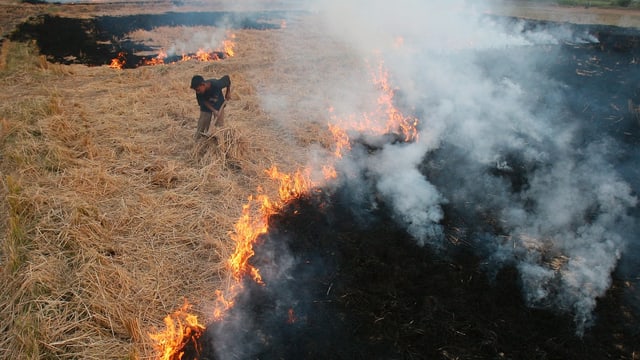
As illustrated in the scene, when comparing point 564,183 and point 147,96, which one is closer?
point 564,183

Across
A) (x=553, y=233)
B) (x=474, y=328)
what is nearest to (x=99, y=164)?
(x=474, y=328)

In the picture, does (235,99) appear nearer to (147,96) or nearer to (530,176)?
(147,96)

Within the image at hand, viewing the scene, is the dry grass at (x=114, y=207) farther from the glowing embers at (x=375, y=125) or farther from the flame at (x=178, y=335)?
the glowing embers at (x=375, y=125)

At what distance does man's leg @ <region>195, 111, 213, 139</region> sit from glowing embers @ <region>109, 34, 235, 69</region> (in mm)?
7320

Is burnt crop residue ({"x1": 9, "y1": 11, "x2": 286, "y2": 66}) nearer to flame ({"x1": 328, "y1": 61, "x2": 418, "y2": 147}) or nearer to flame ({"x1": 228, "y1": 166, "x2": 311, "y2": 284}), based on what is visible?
flame ({"x1": 328, "y1": 61, "x2": 418, "y2": 147})

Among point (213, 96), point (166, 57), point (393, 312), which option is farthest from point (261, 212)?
point (166, 57)

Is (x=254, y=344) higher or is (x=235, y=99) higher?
(x=235, y=99)

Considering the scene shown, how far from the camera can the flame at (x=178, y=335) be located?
3.70m

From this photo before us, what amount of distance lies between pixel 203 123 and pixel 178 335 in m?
4.20

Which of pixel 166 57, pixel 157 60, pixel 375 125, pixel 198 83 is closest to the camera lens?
pixel 198 83

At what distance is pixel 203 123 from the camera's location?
22.8ft

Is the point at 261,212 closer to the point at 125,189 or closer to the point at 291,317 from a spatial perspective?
the point at 291,317

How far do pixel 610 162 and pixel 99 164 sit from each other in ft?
31.8

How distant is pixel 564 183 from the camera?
641cm
